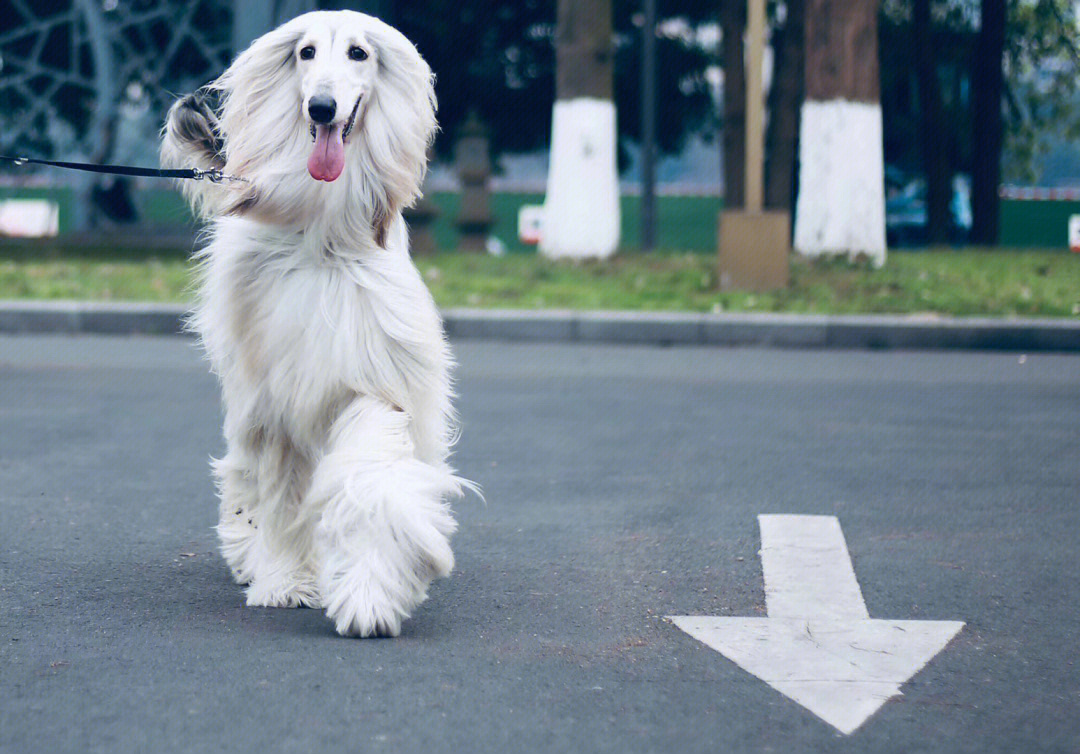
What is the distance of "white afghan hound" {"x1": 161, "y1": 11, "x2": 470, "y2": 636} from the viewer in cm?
400

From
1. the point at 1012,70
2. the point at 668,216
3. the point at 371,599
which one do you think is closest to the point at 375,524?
the point at 371,599

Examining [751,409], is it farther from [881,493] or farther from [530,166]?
[530,166]

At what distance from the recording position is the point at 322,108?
395 cm

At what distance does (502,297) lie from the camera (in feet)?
39.1

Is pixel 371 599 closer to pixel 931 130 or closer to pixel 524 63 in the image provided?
pixel 931 130

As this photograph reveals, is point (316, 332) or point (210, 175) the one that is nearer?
point (316, 332)

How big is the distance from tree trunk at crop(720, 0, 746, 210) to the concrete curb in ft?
30.9

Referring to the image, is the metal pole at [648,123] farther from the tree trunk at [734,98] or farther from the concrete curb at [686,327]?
the concrete curb at [686,327]

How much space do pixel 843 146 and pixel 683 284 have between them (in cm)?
227

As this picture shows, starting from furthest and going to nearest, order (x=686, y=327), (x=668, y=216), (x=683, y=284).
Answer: (x=668, y=216), (x=683, y=284), (x=686, y=327)

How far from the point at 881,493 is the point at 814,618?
1.80 meters

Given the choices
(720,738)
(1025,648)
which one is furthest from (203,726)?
(1025,648)

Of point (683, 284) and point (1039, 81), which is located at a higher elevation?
point (1039, 81)

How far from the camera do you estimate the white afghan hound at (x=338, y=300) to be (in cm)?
400
